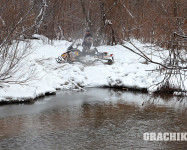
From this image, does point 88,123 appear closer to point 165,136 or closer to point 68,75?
point 165,136

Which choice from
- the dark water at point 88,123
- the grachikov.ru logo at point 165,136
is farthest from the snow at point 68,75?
the grachikov.ru logo at point 165,136

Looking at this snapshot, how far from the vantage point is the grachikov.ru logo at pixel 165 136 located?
8555 mm

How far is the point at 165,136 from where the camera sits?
345 inches

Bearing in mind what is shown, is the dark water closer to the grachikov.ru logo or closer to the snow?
the grachikov.ru logo

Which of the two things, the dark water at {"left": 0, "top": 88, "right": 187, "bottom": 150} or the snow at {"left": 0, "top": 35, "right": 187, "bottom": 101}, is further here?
the snow at {"left": 0, "top": 35, "right": 187, "bottom": 101}

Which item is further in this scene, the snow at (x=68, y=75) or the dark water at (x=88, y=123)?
the snow at (x=68, y=75)

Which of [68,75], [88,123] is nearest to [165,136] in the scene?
[88,123]

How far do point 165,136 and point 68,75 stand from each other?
980 centimetres

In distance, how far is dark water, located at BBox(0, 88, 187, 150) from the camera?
26.9 ft

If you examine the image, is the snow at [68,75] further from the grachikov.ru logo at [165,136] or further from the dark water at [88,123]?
the grachikov.ru logo at [165,136]

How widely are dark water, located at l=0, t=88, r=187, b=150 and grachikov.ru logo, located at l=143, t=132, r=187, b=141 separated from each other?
211mm

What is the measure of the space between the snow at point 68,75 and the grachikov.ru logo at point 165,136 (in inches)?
225

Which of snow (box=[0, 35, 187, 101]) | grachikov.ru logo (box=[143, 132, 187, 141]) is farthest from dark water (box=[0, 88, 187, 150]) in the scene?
snow (box=[0, 35, 187, 101])

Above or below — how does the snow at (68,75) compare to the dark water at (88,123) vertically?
above
